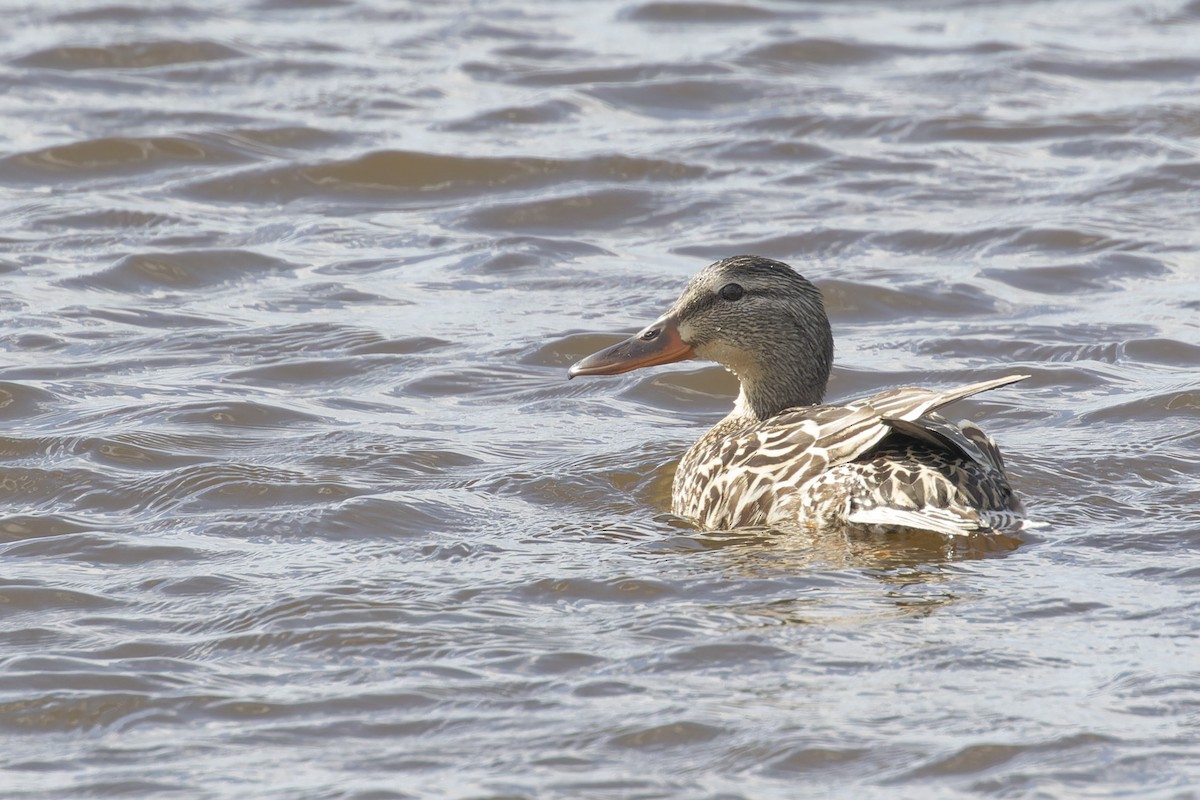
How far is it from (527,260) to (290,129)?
298 centimetres

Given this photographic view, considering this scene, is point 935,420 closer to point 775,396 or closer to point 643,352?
point 775,396

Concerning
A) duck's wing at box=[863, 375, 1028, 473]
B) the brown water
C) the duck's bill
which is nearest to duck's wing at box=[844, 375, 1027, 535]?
duck's wing at box=[863, 375, 1028, 473]

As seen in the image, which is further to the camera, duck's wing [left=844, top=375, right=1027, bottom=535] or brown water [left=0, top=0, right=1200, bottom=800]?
duck's wing [left=844, top=375, right=1027, bottom=535]

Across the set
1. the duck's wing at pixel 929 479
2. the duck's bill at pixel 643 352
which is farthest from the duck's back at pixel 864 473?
the duck's bill at pixel 643 352

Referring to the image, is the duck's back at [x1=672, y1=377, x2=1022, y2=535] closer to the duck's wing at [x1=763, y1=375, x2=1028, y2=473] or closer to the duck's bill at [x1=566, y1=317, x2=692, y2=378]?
the duck's wing at [x1=763, y1=375, x2=1028, y2=473]

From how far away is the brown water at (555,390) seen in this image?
20.2ft

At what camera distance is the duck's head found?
9.07 m

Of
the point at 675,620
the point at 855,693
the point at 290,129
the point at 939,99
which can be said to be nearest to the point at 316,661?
the point at 675,620

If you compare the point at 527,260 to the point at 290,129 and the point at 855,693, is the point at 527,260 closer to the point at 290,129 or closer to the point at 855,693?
the point at 290,129

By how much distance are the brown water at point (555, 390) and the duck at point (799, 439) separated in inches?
8.2

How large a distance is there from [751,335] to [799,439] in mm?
1096

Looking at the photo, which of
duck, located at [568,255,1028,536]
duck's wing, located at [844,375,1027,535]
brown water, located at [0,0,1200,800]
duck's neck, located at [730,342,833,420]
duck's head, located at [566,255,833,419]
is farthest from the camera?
duck's neck, located at [730,342,833,420]

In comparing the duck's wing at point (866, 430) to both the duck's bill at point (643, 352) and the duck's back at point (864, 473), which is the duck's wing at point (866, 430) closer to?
the duck's back at point (864, 473)

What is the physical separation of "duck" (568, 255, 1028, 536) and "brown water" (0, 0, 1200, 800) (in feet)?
0.68
